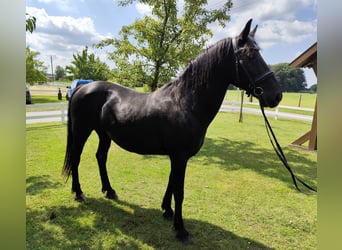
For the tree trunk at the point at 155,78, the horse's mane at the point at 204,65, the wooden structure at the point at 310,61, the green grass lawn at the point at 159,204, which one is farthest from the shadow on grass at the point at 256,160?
the horse's mane at the point at 204,65

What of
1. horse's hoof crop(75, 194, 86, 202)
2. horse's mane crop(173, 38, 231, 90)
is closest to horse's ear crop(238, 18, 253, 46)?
horse's mane crop(173, 38, 231, 90)

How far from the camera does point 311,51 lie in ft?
19.6

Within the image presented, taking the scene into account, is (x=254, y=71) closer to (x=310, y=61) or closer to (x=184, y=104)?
(x=184, y=104)

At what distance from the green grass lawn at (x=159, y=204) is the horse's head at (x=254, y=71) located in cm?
158

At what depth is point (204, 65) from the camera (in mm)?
2396

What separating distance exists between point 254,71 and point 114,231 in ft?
7.42

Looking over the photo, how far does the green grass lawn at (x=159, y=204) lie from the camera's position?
2.51 m

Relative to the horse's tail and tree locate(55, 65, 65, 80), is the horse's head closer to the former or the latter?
the horse's tail

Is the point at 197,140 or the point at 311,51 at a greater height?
the point at 311,51

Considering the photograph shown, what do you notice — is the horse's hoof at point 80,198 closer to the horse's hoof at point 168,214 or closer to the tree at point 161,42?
the horse's hoof at point 168,214
